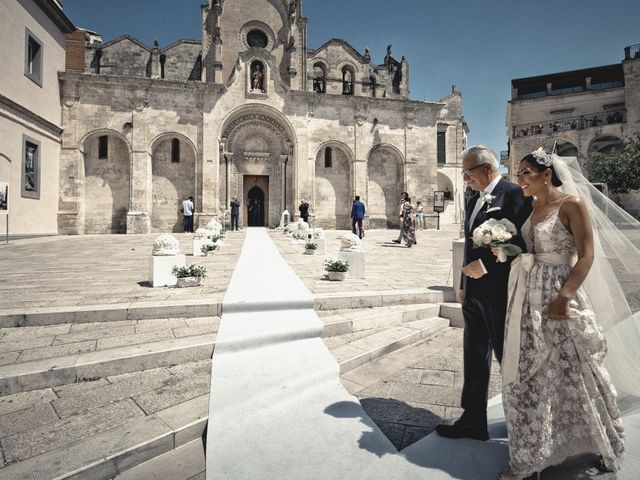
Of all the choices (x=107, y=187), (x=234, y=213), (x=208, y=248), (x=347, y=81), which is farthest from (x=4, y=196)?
(x=347, y=81)

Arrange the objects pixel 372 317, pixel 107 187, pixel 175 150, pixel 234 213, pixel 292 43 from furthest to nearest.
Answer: pixel 292 43
pixel 175 150
pixel 234 213
pixel 107 187
pixel 372 317

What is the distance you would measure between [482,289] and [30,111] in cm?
2075

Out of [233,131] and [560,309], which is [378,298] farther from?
[233,131]

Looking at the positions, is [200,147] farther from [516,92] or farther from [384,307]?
[516,92]

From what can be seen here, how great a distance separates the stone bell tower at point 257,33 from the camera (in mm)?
22969

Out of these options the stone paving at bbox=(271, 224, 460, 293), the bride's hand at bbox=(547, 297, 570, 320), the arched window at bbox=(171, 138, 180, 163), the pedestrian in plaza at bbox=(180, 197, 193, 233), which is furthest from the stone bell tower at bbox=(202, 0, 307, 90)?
the bride's hand at bbox=(547, 297, 570, 320)

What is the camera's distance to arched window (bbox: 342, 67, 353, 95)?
27.6m

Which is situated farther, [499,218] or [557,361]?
[499,218]

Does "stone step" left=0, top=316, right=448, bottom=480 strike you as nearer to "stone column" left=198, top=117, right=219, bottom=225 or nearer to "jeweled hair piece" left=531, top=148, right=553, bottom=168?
"jeweled hair piece" left=531, top=148, right=553, bottom=168

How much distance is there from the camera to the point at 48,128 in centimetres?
1769

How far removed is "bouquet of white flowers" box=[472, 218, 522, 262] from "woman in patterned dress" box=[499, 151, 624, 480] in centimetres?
12

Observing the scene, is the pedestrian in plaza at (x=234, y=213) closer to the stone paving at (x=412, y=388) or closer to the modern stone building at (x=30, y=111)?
the modern stone building at (x=30, y=111)

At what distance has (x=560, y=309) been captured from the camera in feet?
6.43

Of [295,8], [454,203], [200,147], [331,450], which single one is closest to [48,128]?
[200,147]
